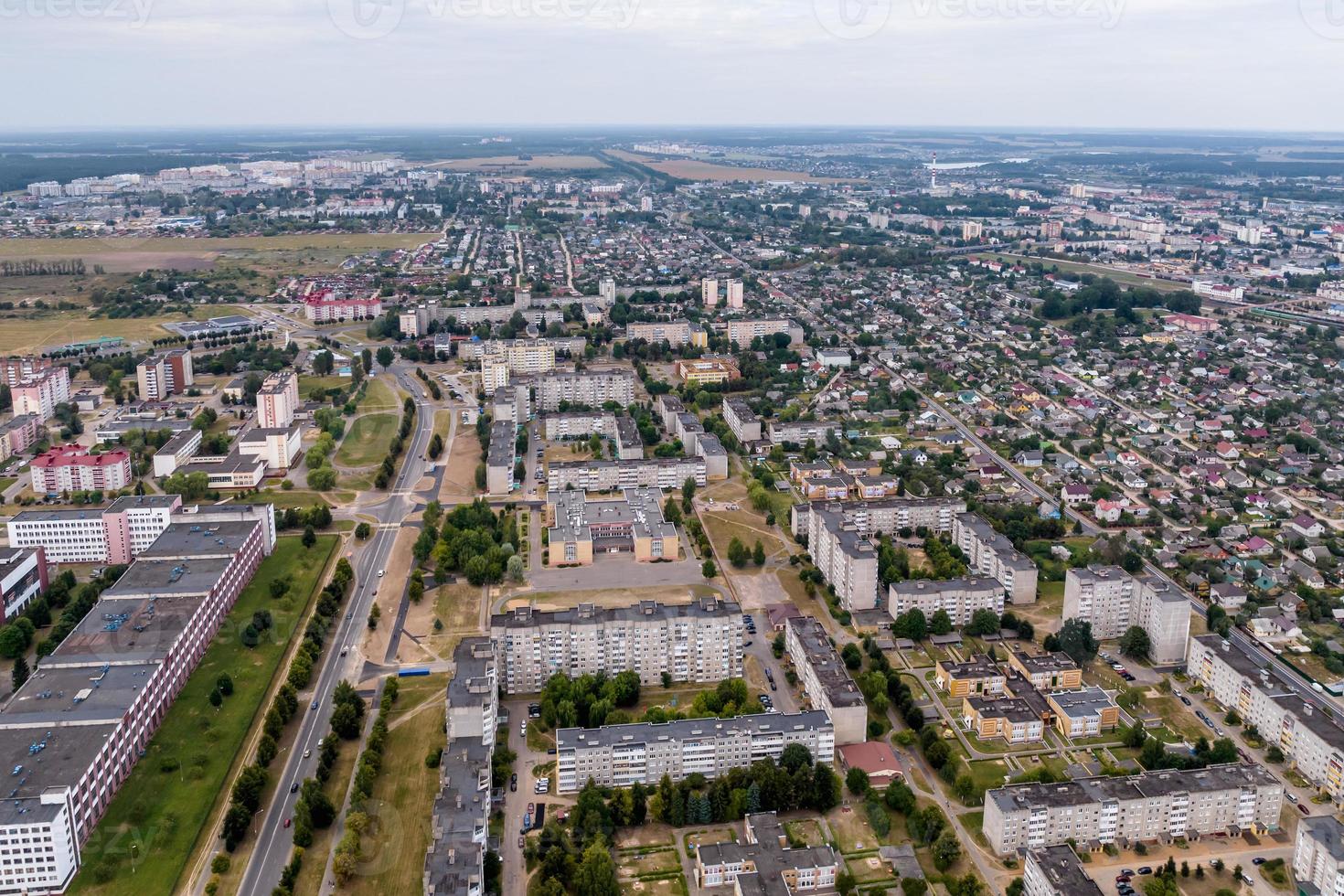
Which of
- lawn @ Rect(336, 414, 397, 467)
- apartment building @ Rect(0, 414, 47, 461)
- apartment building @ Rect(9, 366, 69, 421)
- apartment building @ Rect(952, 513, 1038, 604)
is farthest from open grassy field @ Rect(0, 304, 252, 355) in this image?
apartment building @ Rect(952, 513, 1038, 604)

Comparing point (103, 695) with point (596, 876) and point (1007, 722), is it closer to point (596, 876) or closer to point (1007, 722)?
point (596, 876)

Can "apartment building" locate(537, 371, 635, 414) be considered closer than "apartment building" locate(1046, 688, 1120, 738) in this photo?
No

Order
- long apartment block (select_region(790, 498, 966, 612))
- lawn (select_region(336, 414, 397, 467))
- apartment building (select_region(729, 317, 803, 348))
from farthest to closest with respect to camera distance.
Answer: apartment building (select_region(729, 317, 803, 348)), lawn (select_region(336, 414, 397, 467)), long apartment block (select_region(790, 498, 966, 612))

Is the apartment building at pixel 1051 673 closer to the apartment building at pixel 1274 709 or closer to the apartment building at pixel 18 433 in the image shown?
the apartment building at pixel 1274 709

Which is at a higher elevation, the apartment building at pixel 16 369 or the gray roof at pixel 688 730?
the apartment building at pixel 16 369

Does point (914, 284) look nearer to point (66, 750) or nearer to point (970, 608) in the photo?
point (970, 608)

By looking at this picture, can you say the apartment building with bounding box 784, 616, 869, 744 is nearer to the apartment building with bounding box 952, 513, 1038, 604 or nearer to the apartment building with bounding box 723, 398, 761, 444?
the apartment building with bounding box 952, 513, 1038, 604

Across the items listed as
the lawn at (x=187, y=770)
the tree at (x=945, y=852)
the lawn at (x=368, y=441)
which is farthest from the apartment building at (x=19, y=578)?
Answer: the tree at (x=945, y=852)
